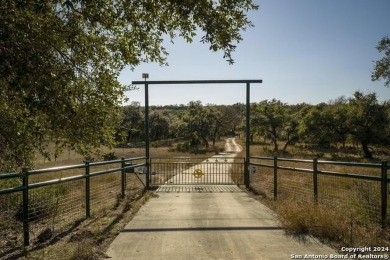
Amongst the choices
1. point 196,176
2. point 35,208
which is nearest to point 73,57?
point 35,208

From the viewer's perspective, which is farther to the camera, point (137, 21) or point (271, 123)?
point (271, 123)

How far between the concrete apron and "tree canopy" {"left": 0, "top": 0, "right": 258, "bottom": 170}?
204 cm

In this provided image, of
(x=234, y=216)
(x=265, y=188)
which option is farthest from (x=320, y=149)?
(x=234, y=216)

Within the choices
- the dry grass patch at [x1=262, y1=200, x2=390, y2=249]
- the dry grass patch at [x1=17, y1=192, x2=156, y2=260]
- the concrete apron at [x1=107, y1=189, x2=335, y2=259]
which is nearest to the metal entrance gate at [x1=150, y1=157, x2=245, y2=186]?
the concrete apron at [x1=107, y1=189, x2=335, y2=259]

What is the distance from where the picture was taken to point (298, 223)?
24.6ft

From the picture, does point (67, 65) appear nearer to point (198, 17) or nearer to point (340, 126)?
point (198, 17)

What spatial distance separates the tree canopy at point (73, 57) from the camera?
4.71 meters

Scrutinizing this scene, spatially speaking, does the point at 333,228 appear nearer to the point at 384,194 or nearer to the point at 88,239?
the point at 384,194

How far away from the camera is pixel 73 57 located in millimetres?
6164

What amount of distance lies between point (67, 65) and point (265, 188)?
419 inches

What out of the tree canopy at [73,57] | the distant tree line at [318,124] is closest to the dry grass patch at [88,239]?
the tree canopy at [73,57]

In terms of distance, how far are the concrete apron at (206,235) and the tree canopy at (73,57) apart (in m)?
2.04

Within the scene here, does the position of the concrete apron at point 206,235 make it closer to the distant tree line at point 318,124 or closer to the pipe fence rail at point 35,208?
the pipe fence rail at point 35,208

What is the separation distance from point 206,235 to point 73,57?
13.5 ft
